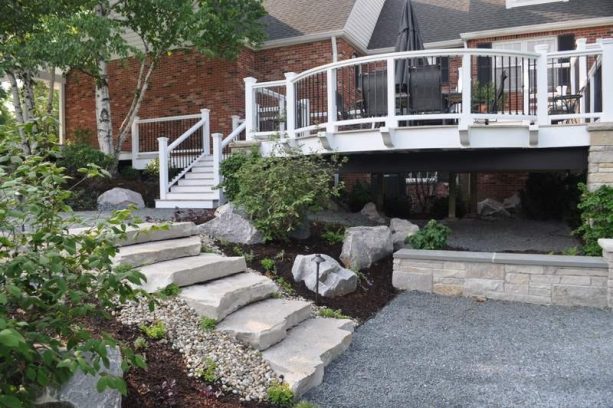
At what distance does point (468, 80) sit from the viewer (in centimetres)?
689

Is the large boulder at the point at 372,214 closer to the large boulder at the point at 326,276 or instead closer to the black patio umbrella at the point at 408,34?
the black patio umbrella at the point at 408,34

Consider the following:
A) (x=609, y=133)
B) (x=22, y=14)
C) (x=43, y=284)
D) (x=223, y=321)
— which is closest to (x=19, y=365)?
(x=43, y=284)

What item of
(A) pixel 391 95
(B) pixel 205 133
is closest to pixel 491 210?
(A) pixel 391 95

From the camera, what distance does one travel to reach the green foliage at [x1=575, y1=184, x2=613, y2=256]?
649 cm

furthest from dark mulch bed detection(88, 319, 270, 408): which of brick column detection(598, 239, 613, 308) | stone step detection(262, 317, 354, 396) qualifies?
brick column detection(598, 239, 613, 308)

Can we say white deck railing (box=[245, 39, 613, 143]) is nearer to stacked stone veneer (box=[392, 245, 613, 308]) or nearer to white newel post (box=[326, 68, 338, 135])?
white newel post (box=[326, 68, 338, 135])

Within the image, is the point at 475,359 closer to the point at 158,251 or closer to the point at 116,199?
the point at 158,251

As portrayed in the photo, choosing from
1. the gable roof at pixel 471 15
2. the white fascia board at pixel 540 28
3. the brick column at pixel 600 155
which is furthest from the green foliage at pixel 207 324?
the gable roof at pixel 471 15

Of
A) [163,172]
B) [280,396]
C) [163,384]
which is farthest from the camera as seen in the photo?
[163,172]

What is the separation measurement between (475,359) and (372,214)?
5816 mm

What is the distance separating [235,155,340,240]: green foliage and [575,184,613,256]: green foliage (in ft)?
10.5

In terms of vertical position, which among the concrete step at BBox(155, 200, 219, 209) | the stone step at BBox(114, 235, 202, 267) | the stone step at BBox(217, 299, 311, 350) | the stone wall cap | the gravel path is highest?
the concrete step at BBox(155, 200, 219, 209)

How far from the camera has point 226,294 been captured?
4320 millimetres

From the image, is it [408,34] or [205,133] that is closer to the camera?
[408,34]
